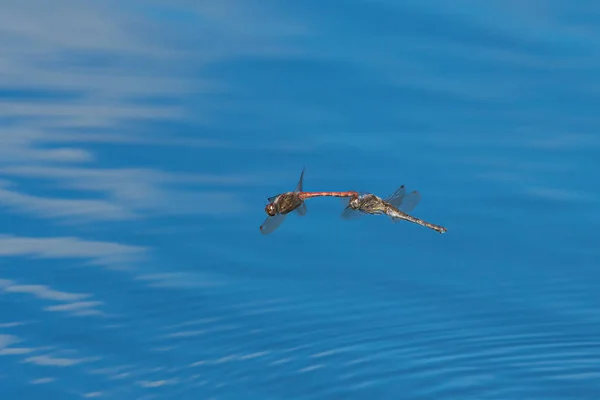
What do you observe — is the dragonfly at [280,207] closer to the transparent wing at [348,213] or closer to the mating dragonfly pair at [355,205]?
the mating dragonfly pair at [355,205]

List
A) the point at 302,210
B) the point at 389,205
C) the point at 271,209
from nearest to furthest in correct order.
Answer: the point at 271,209 → the point at 302,210 → the point at 389,205

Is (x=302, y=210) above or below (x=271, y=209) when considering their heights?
above

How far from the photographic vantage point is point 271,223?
5.59 meters

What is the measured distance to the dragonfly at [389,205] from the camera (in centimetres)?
586

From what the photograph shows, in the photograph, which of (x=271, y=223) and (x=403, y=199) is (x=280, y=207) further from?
(x=403, y=199)

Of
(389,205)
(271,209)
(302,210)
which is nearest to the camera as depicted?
(271,209)

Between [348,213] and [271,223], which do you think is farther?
[348,213]

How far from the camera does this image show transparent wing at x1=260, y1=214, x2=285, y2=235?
18.2 feet

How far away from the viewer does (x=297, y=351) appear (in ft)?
18.3

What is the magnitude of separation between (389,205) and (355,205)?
0.20 metres

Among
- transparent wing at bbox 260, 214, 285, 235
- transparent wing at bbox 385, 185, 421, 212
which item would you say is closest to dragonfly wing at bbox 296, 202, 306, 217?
transparent wing at bbox 260, 214, 285, 235

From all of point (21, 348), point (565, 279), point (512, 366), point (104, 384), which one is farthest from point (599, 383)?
point (21, 348)

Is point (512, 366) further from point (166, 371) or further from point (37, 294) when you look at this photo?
point (37, 294)

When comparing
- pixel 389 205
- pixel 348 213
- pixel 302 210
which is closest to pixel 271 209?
pixel 302 210
